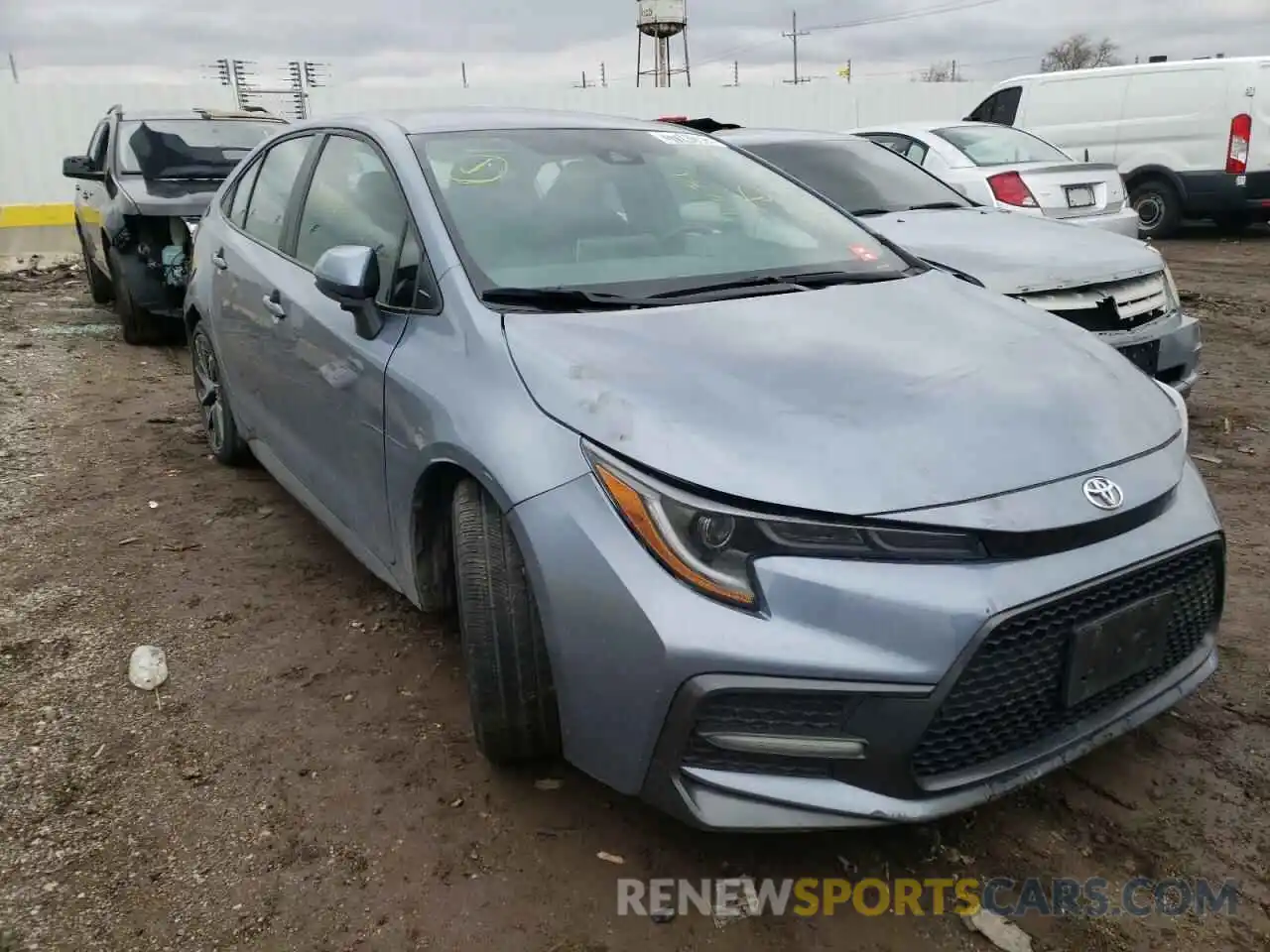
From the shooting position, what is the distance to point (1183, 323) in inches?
177

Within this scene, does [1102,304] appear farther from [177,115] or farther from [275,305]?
[177,115]

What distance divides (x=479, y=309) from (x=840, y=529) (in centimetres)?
107

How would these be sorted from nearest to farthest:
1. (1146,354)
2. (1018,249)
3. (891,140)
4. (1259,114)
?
(1146,354), (1018,249), (891,140), (1259,114)

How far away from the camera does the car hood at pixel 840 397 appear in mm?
1920

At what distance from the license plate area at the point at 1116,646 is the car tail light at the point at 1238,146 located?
10.9 metres

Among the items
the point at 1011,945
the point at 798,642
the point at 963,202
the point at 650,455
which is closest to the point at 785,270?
the point at 650,455

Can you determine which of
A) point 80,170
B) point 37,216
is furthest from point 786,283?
point 37,216

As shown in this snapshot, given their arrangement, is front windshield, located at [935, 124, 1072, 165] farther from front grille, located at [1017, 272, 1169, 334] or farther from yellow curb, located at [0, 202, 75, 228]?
yellow curb, located at [0, 202, 75, 228]

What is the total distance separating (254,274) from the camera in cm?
367

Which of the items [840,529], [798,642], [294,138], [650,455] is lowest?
[798,642]

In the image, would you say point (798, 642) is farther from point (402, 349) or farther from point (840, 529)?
point (402, 349)

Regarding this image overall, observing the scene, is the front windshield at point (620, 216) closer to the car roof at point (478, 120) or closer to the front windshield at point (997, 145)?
the car roof at point (478, 120)

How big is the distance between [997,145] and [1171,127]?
4732mm

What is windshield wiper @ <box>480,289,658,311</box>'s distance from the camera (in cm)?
249
